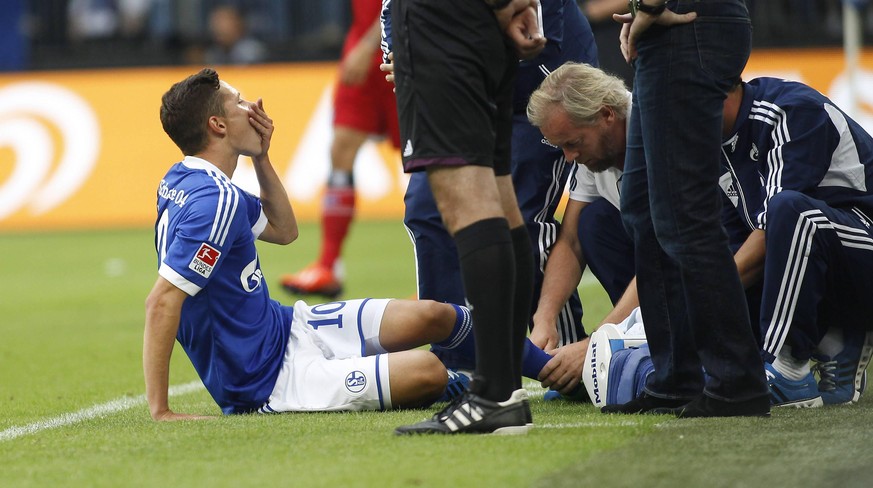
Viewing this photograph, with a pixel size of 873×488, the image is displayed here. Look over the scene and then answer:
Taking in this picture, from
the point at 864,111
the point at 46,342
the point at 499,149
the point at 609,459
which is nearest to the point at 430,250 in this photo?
the point at 499,149

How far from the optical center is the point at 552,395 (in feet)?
14.1

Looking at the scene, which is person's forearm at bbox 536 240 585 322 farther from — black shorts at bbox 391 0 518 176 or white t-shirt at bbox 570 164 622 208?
black shorts at bbox 391 0 518 176

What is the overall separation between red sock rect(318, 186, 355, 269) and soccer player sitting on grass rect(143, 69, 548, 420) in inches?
165

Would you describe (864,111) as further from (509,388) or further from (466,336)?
(509,388)

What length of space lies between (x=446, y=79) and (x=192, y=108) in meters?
1.17

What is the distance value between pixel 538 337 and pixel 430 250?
557 mm

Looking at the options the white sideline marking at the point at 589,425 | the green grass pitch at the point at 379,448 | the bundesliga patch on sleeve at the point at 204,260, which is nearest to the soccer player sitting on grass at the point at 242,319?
the bundesliga patch on sleeve at the point at 204,260

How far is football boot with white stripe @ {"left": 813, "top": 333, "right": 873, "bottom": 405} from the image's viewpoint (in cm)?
395

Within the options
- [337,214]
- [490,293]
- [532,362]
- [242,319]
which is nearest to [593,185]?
[532,362]

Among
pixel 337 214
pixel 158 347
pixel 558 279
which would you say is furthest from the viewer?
pixel 337 214

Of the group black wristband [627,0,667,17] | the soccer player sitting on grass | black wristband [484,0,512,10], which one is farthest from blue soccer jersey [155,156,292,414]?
black wristband [627,0,667,17]

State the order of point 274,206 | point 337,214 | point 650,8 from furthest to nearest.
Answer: point 337,214
point 274,206
point 650,8

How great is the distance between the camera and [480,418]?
10.4ft

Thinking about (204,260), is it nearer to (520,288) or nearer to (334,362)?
(334,362)
